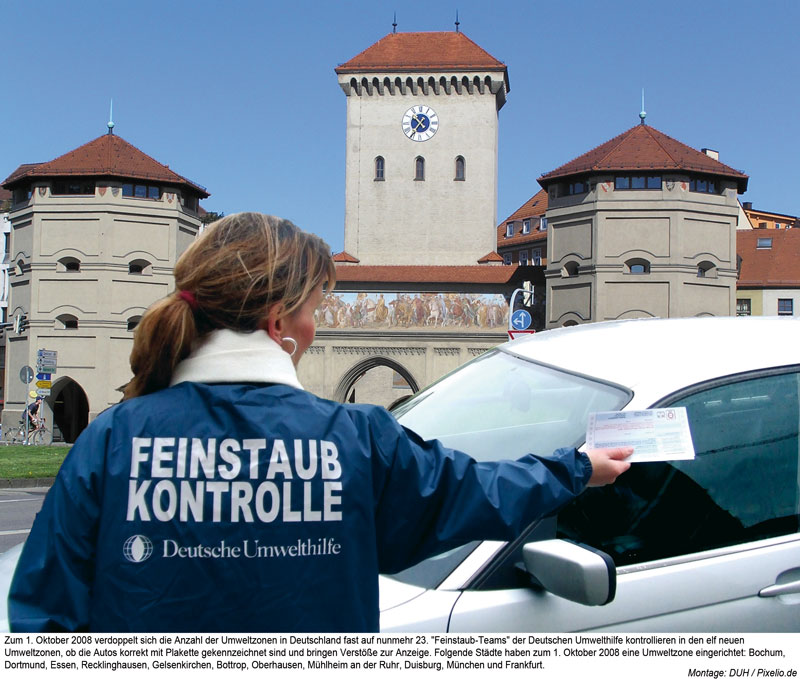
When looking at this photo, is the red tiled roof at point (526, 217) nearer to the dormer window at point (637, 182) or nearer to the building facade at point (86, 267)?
the dormer window at point (637, 182)

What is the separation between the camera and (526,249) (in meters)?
69.4

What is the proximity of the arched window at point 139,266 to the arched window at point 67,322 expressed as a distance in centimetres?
358

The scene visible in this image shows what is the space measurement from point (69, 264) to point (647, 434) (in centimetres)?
4438

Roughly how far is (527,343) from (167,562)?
1985 mm

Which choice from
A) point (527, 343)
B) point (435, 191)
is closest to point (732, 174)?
point (435, 191)

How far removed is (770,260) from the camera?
172 feet

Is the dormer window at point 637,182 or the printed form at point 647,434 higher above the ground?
the dormer window at point 637,182

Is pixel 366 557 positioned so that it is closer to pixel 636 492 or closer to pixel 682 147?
pixel 636 492

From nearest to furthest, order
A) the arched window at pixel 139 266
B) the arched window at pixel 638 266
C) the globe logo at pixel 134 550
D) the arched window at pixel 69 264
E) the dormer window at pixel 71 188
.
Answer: the globe logo at pixel 134 550
the arched window at pixel 638 266
the arched window at pixel 69 264
the arched window at pixel 139 266
the dormer window at pixel 71 188

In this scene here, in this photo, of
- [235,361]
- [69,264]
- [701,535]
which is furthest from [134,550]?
[69,264]

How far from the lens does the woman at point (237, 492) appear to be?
1.51 m

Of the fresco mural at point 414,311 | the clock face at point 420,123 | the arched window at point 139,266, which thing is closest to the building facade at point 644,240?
the fresco mural at point 414,311

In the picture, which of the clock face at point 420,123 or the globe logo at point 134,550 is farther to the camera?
the clock face at point 420,123

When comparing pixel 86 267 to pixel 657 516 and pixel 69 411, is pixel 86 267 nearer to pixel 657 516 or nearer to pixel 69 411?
pixel 69 411
